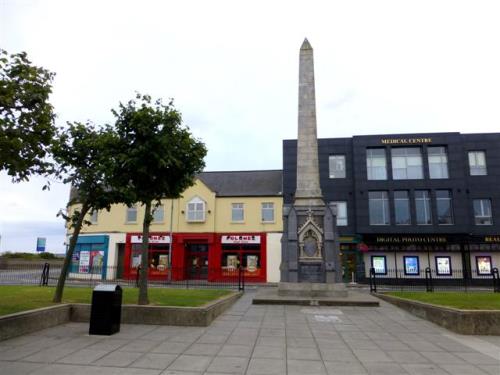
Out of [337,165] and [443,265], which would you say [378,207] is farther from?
[443,265]

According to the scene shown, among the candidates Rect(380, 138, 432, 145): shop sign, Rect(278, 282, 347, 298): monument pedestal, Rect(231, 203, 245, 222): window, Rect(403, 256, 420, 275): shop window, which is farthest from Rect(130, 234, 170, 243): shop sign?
Rect(380, 138, 432, 145): shop sign

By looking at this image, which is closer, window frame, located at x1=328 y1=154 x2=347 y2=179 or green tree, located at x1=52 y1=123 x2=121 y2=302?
green tree, located at x1=52 y1=123 x2=121 y2=302

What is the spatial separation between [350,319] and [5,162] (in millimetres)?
10285

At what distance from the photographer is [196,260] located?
35.1m

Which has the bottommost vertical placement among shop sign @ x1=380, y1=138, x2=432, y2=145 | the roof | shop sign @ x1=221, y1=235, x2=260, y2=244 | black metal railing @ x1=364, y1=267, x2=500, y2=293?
black metal railing @ x1=364, y1=267, x2=500, y2=293

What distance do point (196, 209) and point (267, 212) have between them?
6.40 metres

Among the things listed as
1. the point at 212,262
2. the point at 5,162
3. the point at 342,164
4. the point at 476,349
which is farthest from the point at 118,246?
the point at 476,349

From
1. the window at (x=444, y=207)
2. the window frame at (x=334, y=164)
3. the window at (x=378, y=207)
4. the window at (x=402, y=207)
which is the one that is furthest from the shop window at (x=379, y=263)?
the window frame at (x=334, y=164)

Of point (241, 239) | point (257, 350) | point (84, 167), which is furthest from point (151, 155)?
point (241, 239)

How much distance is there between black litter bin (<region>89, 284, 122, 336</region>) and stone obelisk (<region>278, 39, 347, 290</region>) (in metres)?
10.2

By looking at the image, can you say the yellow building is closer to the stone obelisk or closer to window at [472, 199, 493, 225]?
the stone obelisk

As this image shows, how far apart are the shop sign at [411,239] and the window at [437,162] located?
18.1ft

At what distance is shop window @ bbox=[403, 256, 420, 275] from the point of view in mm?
32656

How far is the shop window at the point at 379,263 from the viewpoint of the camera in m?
32.9
